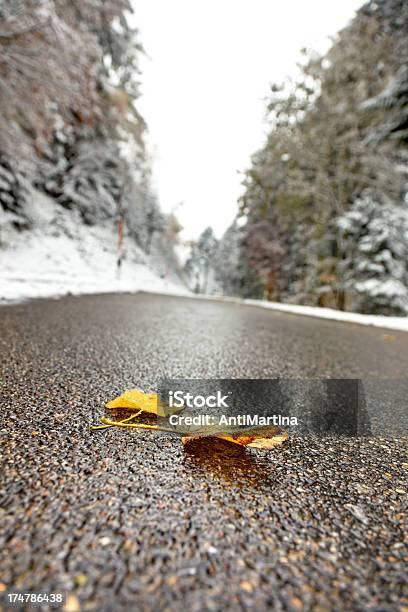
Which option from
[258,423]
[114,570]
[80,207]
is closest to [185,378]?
[258,423]

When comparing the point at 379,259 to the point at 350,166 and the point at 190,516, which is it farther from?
the point at 190,516

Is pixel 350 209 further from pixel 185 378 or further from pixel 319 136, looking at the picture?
pixel 185 378

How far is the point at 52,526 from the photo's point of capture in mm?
461

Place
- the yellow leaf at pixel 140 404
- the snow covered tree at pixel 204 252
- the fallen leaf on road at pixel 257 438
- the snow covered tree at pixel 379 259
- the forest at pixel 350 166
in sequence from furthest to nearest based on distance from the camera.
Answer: the snow covered tree at pixel 204 252 < the snow covered tree at pixel 379 259 < the forest at pixel 350 166 < the yellow leaf at pixel 140 404 < the fallen leaf on road at pixel 257 438

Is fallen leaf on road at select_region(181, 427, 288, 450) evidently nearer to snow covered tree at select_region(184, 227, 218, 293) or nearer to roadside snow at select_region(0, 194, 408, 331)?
roadside snow at select_region(0, 194, 408, 331)

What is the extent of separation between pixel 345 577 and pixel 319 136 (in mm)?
12216

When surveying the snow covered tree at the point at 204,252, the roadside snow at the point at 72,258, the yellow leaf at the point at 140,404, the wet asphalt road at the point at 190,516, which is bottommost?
the wet asphalt road at the point at 190,516

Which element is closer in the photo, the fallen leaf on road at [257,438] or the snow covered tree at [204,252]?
the fallen leaf on road at [257,438]

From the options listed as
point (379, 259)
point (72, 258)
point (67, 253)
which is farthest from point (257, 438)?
point (67, 253)

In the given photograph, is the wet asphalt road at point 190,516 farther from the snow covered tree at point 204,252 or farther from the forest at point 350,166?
the snow covered tree at point 204,252

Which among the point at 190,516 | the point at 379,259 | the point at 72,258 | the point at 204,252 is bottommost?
the point at 190,516
